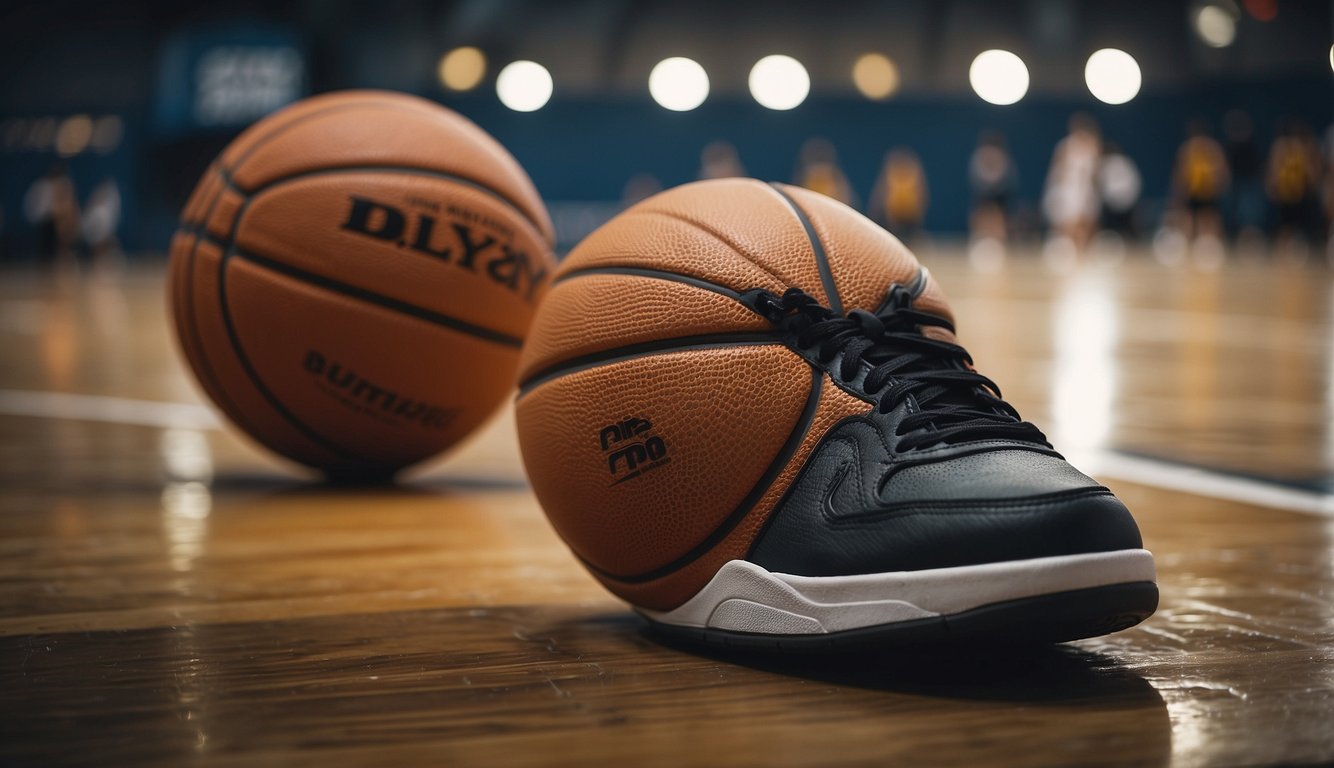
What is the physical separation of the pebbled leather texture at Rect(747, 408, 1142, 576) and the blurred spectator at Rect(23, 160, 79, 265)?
739 inches

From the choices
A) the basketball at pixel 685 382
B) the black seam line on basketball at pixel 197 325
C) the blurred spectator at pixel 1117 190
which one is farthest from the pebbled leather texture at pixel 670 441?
the blurred spectator at pixel 1117 190

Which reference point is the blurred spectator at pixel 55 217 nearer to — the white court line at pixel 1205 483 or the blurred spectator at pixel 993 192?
the blurred spectator at pixel 993 192

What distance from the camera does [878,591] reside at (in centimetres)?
109

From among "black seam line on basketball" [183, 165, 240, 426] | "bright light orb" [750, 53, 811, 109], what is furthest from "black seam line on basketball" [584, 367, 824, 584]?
"bright light orb" [750, 53, 811, 109]

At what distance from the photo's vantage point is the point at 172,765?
2.94ft

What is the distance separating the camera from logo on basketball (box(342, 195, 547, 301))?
82.0 inches

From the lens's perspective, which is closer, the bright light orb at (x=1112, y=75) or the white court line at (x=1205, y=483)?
the white court line at (x=1205, y=483)

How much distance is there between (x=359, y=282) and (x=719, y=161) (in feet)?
58.8

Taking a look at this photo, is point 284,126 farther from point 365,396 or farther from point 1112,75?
point 1112,75

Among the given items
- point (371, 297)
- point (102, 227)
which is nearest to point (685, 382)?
point (371, 297)

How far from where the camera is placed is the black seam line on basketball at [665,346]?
1.23 metres

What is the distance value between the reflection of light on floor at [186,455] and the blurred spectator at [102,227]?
17.3 m

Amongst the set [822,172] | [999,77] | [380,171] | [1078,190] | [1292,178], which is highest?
[999,77]

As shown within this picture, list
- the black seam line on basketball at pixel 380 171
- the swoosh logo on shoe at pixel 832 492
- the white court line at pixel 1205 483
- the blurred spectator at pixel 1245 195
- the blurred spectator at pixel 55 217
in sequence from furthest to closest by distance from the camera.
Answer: the blurred spectator at pixel 1245 195
the blurred spectator at pixel 55 217
the black seam line on basketball at pixel 380 171
the white court line at pixel 1205 483
the swoosh logo on shoe at pixel 832 492
